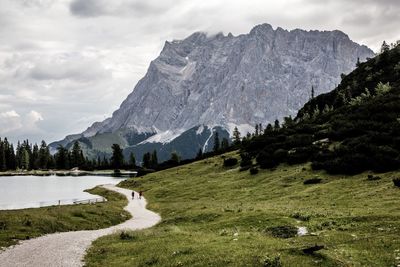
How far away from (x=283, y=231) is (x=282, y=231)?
86 mm

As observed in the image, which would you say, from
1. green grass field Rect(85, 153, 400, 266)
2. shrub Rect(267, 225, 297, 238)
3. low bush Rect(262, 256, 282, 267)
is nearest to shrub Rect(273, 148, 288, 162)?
green grass field Rect(85, 153, 400, 266)

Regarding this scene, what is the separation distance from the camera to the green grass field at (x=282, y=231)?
25.5 m

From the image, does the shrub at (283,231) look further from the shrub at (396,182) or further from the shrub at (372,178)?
the shrub at (372,178)

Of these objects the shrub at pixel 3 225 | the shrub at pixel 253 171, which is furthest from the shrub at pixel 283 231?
the shrub at pixel 253 171

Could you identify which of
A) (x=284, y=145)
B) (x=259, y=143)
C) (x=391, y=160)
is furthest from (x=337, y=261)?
(x=259, y=143)

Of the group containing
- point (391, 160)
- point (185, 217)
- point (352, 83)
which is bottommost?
point (185, 217)

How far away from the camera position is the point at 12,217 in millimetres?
48625

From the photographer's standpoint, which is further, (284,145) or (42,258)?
(284,145)

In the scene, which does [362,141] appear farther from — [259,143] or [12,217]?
[12,217]

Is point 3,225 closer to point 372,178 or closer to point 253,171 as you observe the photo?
point 372,178

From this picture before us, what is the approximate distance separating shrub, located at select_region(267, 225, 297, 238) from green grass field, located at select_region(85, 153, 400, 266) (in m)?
0.08

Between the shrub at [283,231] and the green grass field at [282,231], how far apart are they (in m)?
0.08

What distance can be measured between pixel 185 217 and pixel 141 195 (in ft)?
157

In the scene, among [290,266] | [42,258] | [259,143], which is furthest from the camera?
[259,143]
